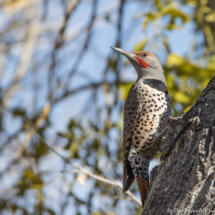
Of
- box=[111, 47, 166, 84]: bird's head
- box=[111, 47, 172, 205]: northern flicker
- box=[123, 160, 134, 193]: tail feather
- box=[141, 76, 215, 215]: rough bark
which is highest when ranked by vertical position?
box=[141, 76, 215, 215]: rough bark

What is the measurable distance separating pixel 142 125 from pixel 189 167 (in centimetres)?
114

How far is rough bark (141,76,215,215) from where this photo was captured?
1.74 metres

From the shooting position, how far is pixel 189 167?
1829 millimetres

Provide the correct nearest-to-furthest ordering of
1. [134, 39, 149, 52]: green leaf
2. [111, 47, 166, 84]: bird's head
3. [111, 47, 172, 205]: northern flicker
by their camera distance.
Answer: [111, 47, 172, 205]: northern flicker
[111, 47, 166, 84]: bird's head
[134, 39, 149, 52]: green leaf

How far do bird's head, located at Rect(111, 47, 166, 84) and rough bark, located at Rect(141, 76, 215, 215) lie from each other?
54.4 inches

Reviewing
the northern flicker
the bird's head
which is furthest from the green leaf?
the northern flicker

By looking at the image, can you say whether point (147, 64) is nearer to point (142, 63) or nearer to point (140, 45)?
point (142, 63)

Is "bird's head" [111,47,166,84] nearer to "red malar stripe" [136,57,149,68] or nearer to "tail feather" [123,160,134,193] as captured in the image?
"red malar stripe" [136,57,149,68]

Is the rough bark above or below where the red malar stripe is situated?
above

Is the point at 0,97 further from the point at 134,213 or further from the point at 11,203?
the point at 134,213

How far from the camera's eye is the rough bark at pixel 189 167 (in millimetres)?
1739

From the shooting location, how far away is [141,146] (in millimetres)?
2939

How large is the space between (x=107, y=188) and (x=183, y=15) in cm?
212

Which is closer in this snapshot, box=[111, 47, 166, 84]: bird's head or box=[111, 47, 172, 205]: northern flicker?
box=[111, 47, 172, 205]: northern flicker
